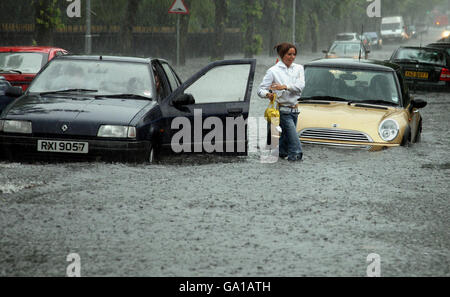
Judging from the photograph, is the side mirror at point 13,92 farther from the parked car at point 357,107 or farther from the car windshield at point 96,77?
the parked car at point 357,107

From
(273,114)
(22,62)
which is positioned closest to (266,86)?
(273,114)

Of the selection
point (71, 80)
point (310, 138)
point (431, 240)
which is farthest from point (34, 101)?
point (431, 240)

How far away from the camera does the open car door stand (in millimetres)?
10789

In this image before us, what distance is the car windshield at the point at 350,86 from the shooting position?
1272 cm

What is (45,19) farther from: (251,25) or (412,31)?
(412,31)

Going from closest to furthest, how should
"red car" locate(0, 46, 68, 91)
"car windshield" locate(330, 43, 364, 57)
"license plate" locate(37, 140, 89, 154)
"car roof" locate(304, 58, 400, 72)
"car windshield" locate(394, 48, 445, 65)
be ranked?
"license plate" locate(37, 140, 89, 154) < "car roof" locate(304, 58, 400, 72) < "red car" locate(0, 46, 68, 91) < "car windshield" locate(394, 48, 445, 65) < "car windshield" locate(330, 43, 364, 57)

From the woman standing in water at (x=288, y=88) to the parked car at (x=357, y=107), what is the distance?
85 cm

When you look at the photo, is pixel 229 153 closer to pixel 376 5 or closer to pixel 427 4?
pixel 376 5

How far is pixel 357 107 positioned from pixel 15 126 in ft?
16.8

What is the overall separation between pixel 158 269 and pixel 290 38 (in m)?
52.0

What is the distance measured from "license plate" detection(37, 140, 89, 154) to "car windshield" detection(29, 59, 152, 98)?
1.26 metres

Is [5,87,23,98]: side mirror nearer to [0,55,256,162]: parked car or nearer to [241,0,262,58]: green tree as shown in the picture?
[0,55,256,162]: parked car

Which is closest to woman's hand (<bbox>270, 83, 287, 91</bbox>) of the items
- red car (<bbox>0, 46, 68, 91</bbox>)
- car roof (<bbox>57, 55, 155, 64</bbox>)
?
car roof (<bbox>57, 55, 155, 64</bbox>)

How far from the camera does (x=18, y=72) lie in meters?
16.0
